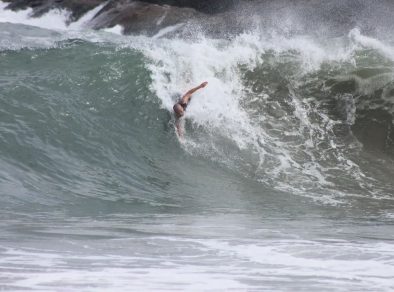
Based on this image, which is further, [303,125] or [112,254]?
[303,125]

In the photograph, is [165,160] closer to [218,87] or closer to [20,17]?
[218,87]

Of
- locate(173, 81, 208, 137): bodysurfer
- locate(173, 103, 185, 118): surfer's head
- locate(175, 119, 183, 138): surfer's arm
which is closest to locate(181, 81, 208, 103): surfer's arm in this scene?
locate(173, 81, 208, 137): bodysurfer

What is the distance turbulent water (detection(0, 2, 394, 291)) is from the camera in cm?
488

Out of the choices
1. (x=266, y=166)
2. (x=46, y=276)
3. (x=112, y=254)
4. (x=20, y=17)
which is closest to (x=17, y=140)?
(x=266, y=166)

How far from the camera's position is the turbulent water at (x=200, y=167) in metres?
4.88

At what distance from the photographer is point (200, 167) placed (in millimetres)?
10523

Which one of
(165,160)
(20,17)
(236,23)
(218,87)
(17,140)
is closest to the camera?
(17,140)

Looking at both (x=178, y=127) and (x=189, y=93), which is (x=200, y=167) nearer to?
(x=178, y=127)

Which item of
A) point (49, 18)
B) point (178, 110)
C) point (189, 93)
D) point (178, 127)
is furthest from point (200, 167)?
point (49, 18)

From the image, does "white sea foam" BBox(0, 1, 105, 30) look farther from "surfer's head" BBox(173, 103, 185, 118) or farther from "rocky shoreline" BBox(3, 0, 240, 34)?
"surfer's head" BBox(173, 103, 185, 118)

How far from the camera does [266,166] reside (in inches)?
426

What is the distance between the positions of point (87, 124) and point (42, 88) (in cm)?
146

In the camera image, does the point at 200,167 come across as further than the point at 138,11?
No

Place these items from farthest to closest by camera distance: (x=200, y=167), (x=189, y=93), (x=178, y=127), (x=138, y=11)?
1. (x=138, y=11)
2. (x=189, y=93)
3. (x=178, y=127)
4. (x=200, y=167)
